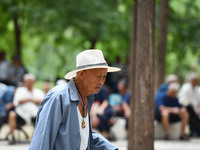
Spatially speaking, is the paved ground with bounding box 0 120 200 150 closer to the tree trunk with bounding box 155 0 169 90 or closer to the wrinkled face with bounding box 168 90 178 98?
the wrinkled face with bounding box 168 90 178 98

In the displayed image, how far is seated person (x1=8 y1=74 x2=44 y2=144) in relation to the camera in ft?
37.2

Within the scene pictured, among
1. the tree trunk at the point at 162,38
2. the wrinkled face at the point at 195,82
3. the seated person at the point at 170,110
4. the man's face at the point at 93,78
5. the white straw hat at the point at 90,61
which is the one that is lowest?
the seated person at the point at 170,110

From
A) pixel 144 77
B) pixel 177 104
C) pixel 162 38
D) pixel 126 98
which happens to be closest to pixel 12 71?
pixel 126 98

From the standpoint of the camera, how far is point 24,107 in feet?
37.3

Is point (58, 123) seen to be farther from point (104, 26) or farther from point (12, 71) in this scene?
point (104, 26)

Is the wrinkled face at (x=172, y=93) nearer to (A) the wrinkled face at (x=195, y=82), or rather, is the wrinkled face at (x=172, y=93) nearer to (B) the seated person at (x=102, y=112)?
(A) the wrinkled face at (x=195, y=82)

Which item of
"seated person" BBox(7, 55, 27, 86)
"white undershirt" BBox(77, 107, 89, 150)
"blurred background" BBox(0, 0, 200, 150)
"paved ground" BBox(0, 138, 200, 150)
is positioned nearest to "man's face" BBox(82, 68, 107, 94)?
"white undershirt" BBox(77, 107, 89, 150)

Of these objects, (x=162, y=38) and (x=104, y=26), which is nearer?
(x=162, y=38)

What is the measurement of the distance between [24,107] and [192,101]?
4902 mm

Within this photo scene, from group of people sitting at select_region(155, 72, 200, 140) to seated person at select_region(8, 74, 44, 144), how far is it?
10.9 feet

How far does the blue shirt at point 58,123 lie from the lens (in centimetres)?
372

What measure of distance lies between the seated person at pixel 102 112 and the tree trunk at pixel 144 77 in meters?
3.87

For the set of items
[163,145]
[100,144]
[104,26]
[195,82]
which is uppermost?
[104,26]

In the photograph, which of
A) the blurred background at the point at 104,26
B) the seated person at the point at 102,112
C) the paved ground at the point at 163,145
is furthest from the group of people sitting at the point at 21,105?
the seated person at the point at 102,112
